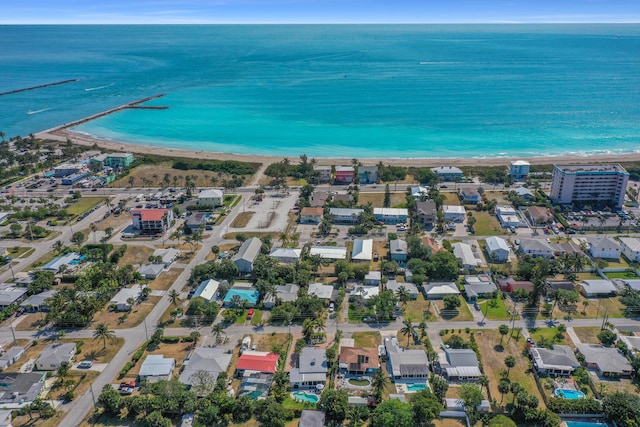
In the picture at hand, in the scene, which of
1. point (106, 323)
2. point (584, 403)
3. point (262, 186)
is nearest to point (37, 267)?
point (106, 323)

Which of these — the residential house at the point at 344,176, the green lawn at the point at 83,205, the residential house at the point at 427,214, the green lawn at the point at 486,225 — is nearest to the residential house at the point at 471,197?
the green lawn at the point at 486,225

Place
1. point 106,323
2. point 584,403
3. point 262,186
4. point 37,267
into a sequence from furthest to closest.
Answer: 1. point 262,186
2. point 37,267
3. point 106,323
4. point 584,403

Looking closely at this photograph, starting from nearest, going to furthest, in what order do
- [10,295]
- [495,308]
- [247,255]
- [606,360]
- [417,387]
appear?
[417,387]
[606,360]
[495,308]
[10,295]
[247,255]

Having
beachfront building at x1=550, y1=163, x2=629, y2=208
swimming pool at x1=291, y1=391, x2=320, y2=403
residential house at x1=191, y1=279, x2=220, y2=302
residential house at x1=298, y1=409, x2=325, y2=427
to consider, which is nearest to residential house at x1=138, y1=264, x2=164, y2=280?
residential house at x1=191, y1=279, x2=220, y2=302

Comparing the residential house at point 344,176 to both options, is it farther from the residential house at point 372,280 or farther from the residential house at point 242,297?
the residential house at point 242,297

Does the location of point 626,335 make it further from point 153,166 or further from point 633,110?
point 633,110

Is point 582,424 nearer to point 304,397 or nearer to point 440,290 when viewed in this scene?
point 440,290

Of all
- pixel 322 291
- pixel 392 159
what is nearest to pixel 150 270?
pixel 322 291
